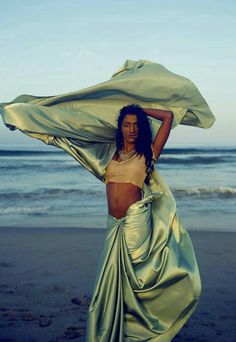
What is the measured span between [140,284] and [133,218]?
47cm

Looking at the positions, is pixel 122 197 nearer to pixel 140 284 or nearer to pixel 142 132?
pixel 142 132

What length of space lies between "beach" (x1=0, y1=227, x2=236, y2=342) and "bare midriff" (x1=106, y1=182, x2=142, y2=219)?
4.53 feet

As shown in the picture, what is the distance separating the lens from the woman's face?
435 centimetres

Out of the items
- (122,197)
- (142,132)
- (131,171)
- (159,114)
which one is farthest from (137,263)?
(159,114)

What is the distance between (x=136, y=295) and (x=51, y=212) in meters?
9.59

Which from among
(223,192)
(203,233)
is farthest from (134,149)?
(223,192)

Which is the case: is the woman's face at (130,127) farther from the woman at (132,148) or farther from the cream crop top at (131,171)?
the cream crop top at (131,171)

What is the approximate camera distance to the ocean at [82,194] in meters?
12.3

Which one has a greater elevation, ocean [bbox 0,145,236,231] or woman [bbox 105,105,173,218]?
woman [bbox 105,105,173,218]

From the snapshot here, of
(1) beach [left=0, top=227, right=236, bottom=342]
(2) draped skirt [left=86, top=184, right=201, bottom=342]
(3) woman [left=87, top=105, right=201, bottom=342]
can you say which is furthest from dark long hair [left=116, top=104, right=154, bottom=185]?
(1) beach [left=0, top=227, right=236, bottom=342]

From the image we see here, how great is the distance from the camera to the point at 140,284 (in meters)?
4.25

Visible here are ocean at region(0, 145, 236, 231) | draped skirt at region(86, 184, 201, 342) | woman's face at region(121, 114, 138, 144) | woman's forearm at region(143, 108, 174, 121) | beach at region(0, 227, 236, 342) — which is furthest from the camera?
ocean at region(0, 145, 236, 231)

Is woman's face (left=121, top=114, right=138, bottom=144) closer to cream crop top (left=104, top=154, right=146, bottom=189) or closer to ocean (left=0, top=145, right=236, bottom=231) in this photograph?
cream crop top (left=104, top=154, right=146, bottom=189)

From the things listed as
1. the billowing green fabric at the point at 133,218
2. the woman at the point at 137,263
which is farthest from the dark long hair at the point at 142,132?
the billowing green fabric at the point at 133,218
